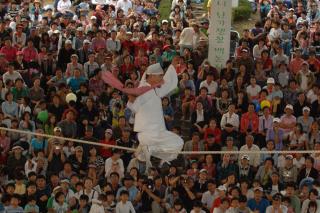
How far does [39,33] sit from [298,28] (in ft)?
16.9

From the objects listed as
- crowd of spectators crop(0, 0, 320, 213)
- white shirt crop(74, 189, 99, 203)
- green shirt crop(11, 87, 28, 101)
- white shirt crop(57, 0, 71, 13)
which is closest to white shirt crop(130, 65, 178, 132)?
crowd of spectators crop(0, 0, 320, 213)

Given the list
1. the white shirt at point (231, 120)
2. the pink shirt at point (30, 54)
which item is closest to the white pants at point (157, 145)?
the white shirt at point (231, 120)

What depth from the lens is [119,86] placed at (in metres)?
12.6

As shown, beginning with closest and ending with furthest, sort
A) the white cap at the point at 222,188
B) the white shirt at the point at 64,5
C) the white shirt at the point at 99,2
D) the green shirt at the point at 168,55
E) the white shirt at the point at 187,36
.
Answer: the white cap at the point at 222,188 → the green shirt at the point at 168,55 → the white shirt at the point at 187,36 → the white shirt at the point at 64,5 → the white shirt at the point at 99,2

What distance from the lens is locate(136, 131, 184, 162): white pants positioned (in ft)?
42.7

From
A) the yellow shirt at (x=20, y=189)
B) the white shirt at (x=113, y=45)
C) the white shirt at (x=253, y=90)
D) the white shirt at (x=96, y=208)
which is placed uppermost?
the white shirt at (x=113, y=45)

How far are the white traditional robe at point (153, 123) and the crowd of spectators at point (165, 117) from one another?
0.81 meters

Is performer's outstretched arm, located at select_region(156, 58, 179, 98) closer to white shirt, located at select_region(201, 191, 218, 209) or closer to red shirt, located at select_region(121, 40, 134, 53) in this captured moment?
white shirt, located at select_region(201, 191, 218, 209)

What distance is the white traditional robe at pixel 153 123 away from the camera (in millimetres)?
12938

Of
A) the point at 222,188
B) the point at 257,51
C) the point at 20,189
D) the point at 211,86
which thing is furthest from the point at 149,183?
the point at 257,51

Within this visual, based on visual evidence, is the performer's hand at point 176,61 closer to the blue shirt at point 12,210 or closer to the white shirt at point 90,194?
the white shirt at point 90,194

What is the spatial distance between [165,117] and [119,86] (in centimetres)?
533

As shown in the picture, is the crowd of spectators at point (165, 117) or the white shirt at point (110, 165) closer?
the crowd of spectators at point (165, 117)

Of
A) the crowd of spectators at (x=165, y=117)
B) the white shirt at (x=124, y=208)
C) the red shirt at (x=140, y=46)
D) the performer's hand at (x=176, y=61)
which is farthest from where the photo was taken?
the red shirt at (x=140, y=46)
